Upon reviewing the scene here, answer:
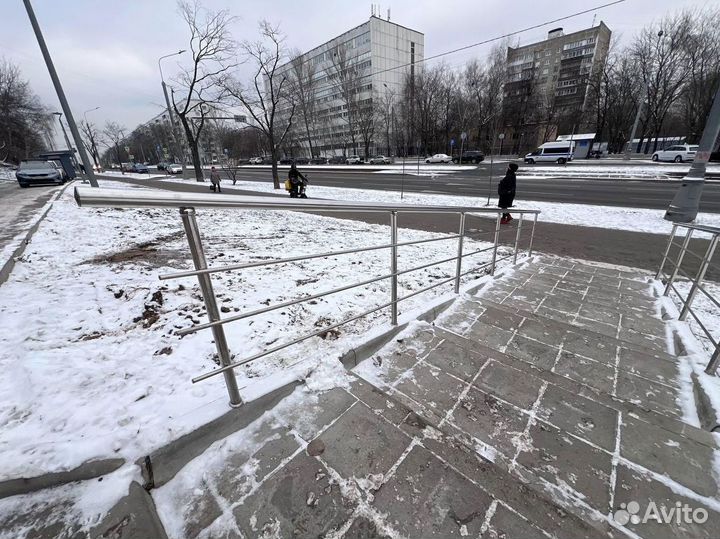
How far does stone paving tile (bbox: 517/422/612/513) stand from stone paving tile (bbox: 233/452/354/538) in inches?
36.0

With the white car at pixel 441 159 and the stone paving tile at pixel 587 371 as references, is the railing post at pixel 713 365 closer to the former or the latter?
the stone paving tile at pixel 587 371

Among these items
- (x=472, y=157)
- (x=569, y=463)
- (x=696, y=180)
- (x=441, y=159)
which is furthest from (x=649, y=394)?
(x=441, y=159)

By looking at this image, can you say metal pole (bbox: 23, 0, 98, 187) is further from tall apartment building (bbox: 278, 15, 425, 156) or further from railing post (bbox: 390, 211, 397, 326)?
tall apartment building (bbox: 278, 15, 425, 156)

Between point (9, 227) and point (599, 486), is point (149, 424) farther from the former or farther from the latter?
point (9, 227)

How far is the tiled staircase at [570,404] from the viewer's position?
125 cm

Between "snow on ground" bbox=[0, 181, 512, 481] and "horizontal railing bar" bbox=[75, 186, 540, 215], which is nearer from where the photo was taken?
"horizontal railing bar" bbox=[75, 186, 540, 215]

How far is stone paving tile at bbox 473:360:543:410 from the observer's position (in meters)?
1.81

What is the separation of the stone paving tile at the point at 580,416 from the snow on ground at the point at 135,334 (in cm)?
124

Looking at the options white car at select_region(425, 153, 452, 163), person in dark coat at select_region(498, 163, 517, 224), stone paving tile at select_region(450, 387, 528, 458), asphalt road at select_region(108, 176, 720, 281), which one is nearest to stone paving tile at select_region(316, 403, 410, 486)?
stone paving tile at select_region(450, 387, 528, 458)

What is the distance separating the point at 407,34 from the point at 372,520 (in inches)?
3055

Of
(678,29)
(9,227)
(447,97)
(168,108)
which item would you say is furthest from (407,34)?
(9,227)

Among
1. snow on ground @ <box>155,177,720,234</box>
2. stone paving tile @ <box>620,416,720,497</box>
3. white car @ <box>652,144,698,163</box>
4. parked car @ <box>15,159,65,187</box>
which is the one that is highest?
parked car @ <box>15,159,65,187</box>

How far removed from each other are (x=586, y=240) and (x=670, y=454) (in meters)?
6.73

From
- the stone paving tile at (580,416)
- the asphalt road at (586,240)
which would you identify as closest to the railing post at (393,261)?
the stone paving tile at (580,416)
